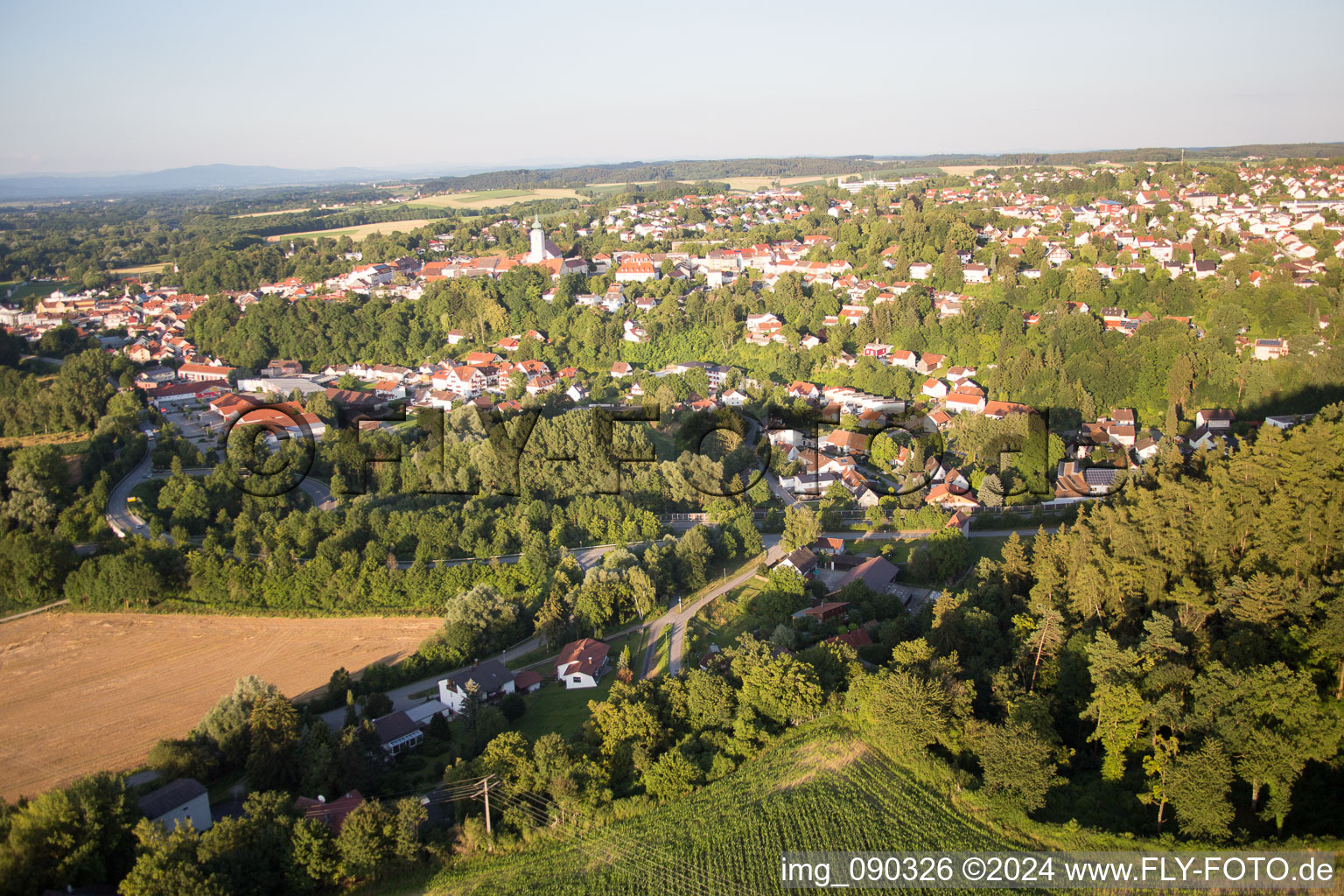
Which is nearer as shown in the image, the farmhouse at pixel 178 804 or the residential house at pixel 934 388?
the farmhouse at pixel 178 804

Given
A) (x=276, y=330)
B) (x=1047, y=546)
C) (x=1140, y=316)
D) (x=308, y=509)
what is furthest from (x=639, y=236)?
(x=1047, y=546)

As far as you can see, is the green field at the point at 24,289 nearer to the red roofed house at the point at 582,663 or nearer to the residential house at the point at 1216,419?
the red roofed house at the point at 582,663

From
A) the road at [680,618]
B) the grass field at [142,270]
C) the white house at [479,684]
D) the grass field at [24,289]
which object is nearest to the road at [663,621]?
the road at [680,618]

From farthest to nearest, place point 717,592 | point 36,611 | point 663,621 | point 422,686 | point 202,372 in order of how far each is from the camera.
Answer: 1. point 202,372
2. point 36,611
3. point 717,592
4. point 663,621
5. point 422,686

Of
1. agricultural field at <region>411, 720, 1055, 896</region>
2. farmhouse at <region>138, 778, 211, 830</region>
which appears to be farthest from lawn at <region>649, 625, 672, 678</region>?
farmhouse at <region>138, 778, 211, 830</region>

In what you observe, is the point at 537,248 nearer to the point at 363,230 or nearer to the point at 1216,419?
the point at 363,230

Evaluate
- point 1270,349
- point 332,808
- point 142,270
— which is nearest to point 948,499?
point 1270,349
